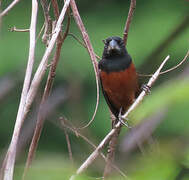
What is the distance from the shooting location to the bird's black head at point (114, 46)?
243 centimetres

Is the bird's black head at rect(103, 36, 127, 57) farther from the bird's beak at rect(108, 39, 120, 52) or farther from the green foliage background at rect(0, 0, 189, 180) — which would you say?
the green foliage background at rect(0, 0, 189, 180)

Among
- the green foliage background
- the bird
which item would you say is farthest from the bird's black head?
the green foliage background

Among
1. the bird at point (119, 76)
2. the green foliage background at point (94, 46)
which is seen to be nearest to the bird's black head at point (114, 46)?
the bird at point (119, 76)

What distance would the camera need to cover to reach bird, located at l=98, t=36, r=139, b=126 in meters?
2.58

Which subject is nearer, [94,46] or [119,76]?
[119,76]

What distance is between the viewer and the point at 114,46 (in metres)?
2.44

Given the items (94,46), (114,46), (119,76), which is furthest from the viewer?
(94,46)

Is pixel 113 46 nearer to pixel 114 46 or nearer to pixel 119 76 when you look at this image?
pixel 114 46

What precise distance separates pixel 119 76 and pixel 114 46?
256mm

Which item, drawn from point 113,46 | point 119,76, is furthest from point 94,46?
point 113,46

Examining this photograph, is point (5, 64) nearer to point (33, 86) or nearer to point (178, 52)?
point (178, 52)

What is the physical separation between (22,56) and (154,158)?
3098 millimetres

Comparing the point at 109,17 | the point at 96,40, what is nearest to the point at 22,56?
the point at 96,40

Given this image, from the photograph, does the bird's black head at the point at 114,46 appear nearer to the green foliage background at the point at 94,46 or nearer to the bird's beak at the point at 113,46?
the bird's beak at the point at 113,46
